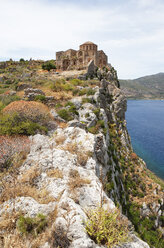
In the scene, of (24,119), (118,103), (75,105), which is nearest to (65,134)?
(24,119)

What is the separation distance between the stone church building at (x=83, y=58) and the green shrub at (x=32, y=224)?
3361 centimetres

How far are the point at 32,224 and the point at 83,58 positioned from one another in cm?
3688

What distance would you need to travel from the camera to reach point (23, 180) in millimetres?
4492

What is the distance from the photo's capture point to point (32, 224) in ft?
10.4

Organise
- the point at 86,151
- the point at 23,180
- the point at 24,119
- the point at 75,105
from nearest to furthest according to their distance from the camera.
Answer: the point at 23,180 < the point at 86,151 < the point at 24,119 < the point at 75,105

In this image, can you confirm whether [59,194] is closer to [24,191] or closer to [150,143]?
[24,191]

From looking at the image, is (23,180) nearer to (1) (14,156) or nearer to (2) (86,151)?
(1) (14,156)

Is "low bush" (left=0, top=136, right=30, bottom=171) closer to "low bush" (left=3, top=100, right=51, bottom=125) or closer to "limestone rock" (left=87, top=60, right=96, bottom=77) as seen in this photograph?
"low bush" (left=3, top=100, right=51, bottom=125)

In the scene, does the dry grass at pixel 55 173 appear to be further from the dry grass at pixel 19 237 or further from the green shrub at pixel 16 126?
the green shrub at pixel 16 126

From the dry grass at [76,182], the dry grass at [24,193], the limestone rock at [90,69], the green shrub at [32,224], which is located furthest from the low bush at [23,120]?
the limestone rock at [90,69]

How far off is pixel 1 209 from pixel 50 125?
21.6 feet

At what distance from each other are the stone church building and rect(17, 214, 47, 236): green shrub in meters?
33.6

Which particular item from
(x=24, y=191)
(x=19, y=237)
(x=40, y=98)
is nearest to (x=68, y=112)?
(x=40, y=98)

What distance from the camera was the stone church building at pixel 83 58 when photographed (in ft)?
111
